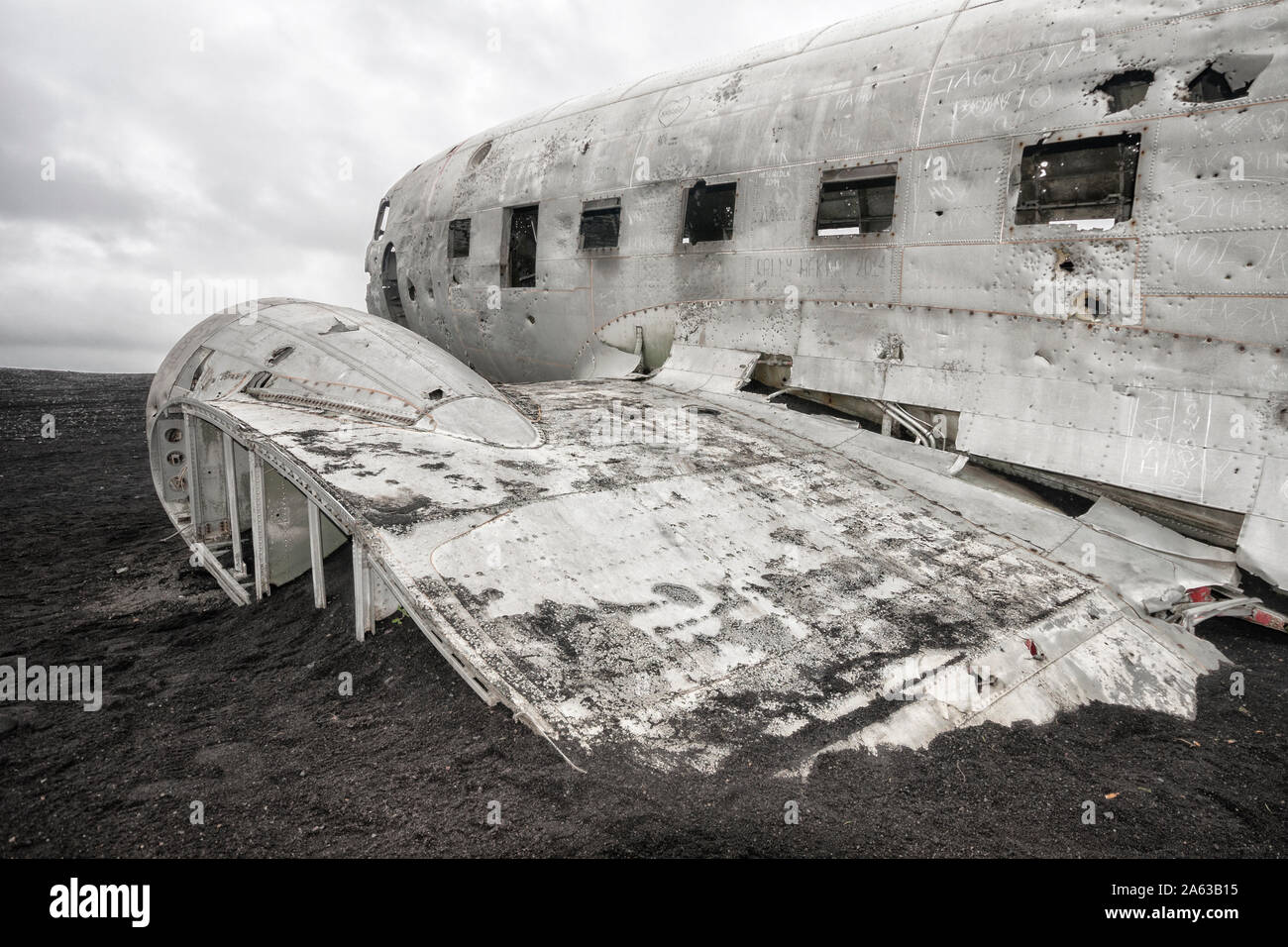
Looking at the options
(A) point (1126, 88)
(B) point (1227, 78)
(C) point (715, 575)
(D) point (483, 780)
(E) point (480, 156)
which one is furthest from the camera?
(E) point (480, 156)

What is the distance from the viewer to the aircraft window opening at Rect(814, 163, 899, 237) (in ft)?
25.2

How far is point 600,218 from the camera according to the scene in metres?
10.2

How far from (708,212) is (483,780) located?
732cm

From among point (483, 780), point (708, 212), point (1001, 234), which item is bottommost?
point (483, 780)

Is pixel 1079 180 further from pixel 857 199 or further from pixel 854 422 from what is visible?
pixel 854 422

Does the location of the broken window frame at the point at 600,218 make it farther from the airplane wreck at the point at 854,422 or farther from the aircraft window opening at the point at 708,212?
the aircraft window opening at the point at 708,212

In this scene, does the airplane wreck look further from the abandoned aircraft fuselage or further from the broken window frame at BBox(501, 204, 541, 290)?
the broken window frame at BBox(501, 204, 541, 290)

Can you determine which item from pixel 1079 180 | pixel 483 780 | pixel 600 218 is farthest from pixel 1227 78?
pixel 483 780

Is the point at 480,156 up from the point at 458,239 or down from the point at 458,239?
up
